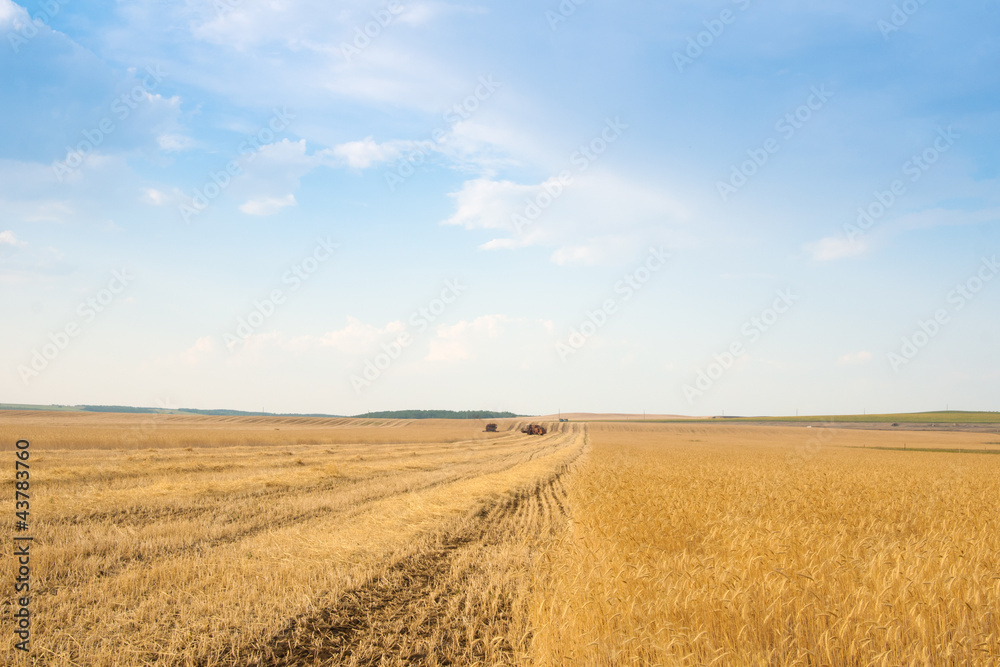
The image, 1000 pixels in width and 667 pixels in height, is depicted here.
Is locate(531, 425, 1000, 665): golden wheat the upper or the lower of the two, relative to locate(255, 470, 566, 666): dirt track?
upper

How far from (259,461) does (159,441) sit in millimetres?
15976

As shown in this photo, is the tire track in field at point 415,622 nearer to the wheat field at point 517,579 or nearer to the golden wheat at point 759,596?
the wheat field at point 517,579

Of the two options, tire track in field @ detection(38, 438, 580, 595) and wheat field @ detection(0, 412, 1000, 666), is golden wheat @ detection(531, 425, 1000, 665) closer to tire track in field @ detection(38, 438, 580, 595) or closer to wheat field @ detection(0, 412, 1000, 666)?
wheat field @ detection(0, 412, 1000, 666)

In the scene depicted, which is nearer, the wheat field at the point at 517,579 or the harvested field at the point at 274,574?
the wheat field at the point at 517,579

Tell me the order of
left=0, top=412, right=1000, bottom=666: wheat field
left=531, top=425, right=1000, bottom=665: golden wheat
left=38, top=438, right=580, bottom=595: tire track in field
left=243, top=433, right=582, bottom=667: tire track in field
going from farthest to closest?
left=38, top=438, right=580, bottom=595: tire track in field, left=243, top=433, right=582, bottom=667: tire track in field, left=0, top=412, right=1000, bottom=666: wheat field, left=531, top=425, right=1000, bottom=665: golden wheat

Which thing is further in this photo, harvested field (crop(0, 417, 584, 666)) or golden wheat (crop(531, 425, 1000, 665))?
harvested field (crop(0, 417, 584, 666))

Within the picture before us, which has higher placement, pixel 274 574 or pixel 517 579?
pixel 274 574

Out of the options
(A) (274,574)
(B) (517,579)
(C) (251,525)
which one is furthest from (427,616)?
(C) (251,525)

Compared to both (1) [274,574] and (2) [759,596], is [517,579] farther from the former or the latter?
(2) [759,596]

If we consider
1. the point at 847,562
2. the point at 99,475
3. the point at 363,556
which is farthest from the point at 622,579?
the point at 99,475

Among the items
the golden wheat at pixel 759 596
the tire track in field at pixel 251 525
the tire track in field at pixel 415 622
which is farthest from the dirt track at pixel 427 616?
the tire track in field at pixel 251 525

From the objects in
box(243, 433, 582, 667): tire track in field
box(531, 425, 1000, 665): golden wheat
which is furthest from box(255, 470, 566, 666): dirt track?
box(531, 425, 1000, 665): golden wheat

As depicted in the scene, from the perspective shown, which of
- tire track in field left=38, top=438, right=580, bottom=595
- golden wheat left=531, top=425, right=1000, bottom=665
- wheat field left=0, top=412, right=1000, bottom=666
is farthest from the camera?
tire track in field left=38, top=438, right=580, bottom=595

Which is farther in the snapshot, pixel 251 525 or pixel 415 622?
pixel 251 525
